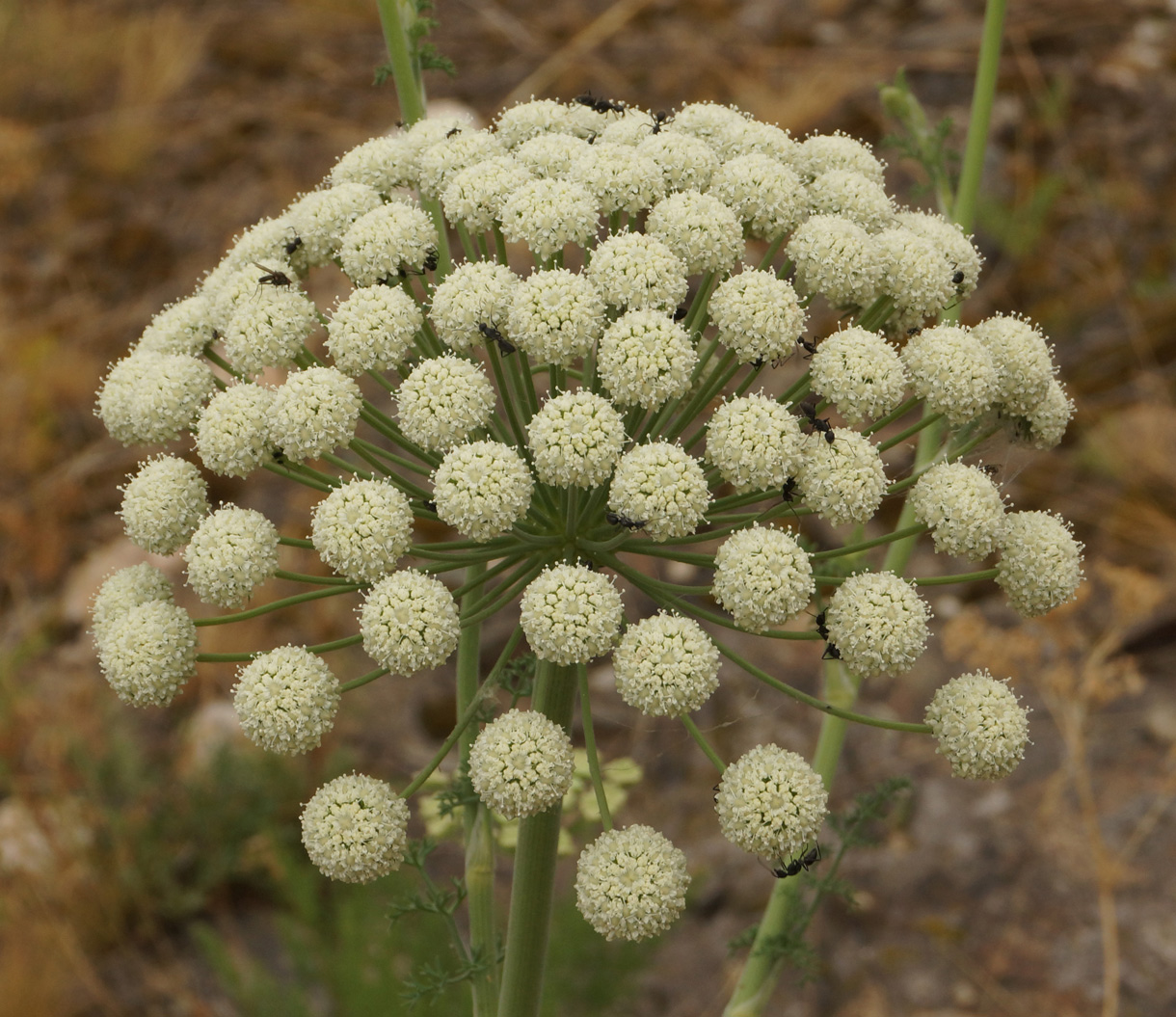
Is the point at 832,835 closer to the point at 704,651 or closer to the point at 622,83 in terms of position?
the point at 704,651

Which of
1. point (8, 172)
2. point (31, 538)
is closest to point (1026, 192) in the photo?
point (31, 538)

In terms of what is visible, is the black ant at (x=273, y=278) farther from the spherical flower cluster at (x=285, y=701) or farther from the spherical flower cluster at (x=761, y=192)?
the spherical flower cluster at (x=761, y=192)

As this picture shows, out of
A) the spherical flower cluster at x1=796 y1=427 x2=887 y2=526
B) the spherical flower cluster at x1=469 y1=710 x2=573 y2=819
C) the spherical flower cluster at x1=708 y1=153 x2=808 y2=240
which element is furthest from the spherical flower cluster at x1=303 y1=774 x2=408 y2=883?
the spherical flower cluster at x1=708 y1=153 x2=808 y2=240

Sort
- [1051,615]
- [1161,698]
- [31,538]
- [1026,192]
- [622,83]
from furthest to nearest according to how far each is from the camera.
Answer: [622,83] < [1026,192] < [31,538] < [1161,698] < [1051,615]

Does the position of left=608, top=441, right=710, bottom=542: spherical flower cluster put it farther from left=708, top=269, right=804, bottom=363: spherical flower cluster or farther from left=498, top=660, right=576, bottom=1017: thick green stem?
left=498, top=660, right=576, bottom=1017: thick green stem

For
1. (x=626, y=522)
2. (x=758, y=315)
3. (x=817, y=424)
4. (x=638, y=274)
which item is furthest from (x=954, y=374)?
(x=626, y=522)

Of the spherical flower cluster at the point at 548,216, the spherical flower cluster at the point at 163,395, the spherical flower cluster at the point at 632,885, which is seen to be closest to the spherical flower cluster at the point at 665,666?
the spherical flower cluster at the point at 632,885
